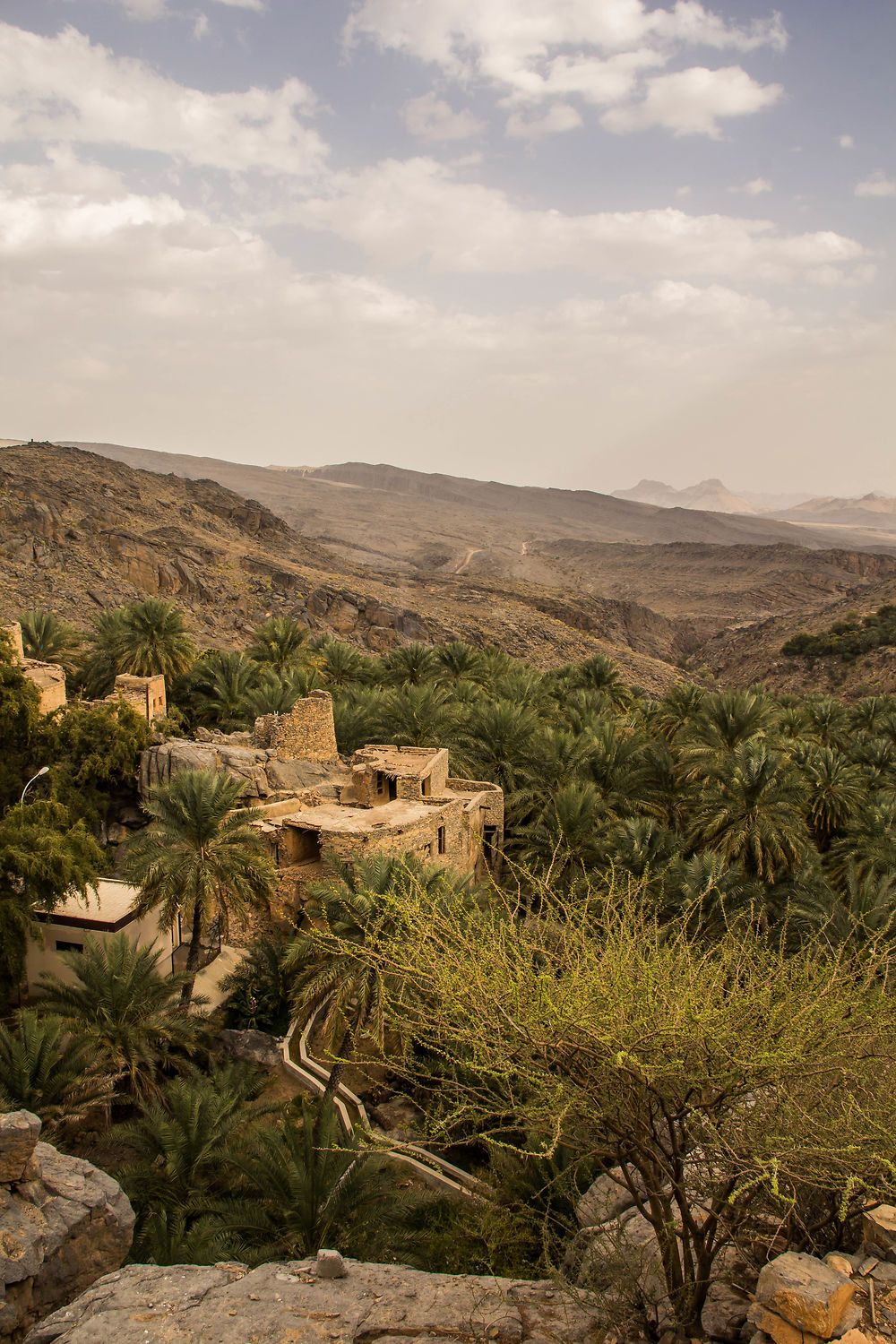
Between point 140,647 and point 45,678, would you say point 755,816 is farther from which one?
point 140,647

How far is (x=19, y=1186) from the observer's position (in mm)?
7859

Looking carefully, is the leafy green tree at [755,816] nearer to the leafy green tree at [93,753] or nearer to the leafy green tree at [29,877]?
the leafy green tree at [29,877]

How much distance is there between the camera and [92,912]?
1645 cm

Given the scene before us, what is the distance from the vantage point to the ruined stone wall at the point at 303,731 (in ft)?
69.2

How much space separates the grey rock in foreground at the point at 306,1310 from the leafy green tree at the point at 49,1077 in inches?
251

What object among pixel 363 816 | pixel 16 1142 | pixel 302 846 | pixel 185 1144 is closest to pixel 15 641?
pixel 302 846

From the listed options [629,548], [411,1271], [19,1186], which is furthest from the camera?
[629,548]

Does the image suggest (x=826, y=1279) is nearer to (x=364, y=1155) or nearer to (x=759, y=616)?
(x=364, y=1155)

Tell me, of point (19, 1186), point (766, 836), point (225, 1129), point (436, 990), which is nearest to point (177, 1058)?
point (225, 1129)

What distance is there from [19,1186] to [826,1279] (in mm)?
7287

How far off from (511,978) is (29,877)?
12292mm

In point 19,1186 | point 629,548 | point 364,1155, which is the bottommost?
point 364,1155

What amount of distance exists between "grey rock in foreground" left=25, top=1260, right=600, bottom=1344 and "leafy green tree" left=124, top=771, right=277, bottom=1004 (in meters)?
7.99

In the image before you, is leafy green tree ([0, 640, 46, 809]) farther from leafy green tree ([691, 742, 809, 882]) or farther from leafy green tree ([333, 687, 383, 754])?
leafy green tree ([691, 742, 809, 882])
